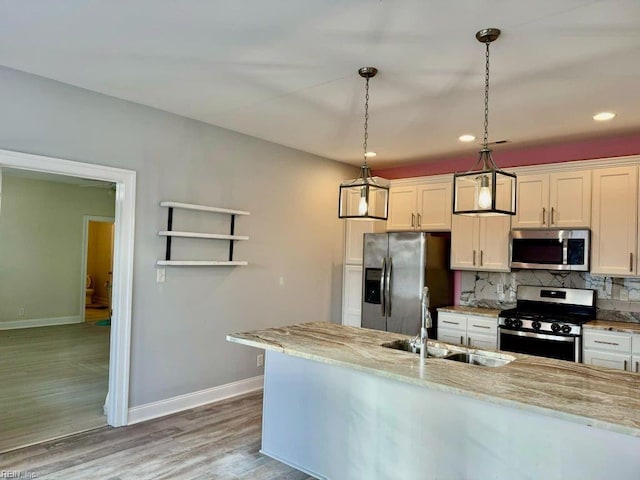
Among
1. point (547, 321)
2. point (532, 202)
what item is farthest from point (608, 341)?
point (532, 202)

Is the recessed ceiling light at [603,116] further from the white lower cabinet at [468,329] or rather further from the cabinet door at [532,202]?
the white lower cabinet at [468,329]

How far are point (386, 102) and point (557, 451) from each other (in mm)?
2498

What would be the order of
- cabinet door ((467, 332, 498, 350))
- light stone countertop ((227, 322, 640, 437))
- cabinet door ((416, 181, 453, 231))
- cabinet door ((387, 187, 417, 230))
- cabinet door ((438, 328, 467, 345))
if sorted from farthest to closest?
cabinet door ((387, 187, 417, 230)) → cabinet door ((416, 181, 453, 231)) → cabinet door ((438, 328, 467, 345)) → cabinet door ((467, 332, 498, 350)) → light stone countertop ((227, 322, 640, 437))

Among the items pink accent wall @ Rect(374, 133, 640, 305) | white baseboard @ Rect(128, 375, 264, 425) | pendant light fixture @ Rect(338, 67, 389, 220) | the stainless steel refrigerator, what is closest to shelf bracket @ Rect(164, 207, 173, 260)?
white baseboard @ Rect(128, 375, 264, 425)

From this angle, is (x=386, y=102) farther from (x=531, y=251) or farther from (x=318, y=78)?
(x=531, y=251)

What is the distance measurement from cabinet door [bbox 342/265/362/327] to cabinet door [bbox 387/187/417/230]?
2.27 feet

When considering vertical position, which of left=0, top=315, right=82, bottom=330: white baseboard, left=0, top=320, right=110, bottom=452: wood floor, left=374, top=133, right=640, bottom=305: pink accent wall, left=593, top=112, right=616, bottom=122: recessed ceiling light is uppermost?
left=593, top=112, right=616, bottom=122: recessed ceiling light

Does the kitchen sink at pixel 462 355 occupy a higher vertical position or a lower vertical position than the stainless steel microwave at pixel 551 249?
lower

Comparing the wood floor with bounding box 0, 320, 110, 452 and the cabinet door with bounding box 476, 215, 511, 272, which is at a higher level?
the cabinet door with bounding box 476, 215, 511, 272

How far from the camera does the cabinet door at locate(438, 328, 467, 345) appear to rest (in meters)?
4.48

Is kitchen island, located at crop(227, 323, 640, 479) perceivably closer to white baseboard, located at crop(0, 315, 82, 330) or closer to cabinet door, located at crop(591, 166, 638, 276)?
cabinet door, located at crop(591, 166, 638, 276)

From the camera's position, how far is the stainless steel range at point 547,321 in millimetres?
3818

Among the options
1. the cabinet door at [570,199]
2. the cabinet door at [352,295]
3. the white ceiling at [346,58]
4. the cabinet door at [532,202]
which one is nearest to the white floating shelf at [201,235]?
the white ceiling at [346,58]

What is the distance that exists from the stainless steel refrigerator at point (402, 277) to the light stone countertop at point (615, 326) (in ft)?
4.74
